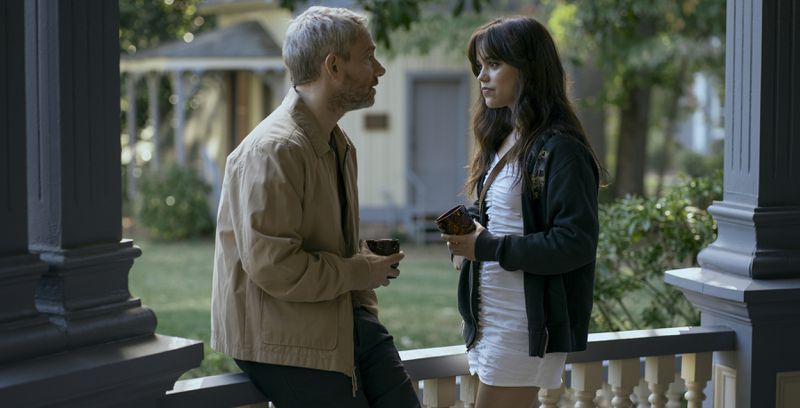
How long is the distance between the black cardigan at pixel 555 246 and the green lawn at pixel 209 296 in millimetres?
4878

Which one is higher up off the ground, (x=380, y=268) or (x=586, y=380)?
(x=380, y=268)

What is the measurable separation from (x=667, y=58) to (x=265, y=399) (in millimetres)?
13956

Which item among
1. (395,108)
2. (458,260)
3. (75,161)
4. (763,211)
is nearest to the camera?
(75,161)

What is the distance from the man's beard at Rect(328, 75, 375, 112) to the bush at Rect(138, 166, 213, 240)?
1585 cm

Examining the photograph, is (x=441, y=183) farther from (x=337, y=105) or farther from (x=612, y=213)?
(x=337, y=105)

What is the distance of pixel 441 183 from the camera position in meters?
19.1

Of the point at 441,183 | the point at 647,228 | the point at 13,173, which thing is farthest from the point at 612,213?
the point at 441,183

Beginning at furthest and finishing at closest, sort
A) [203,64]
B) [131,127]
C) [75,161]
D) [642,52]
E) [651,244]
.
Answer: [131,127], [203,64], [642,52], [651,244], [75,161]

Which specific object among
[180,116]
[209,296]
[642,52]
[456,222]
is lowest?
[209,296]

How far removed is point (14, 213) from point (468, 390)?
5.27 feet

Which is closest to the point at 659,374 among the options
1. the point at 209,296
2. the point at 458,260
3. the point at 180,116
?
the point at 458,260

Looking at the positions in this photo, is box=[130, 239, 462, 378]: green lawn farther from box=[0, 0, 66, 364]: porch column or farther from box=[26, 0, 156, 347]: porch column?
box=[0, 0, 66, 364]: porch column

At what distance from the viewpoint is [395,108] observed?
62.3ft

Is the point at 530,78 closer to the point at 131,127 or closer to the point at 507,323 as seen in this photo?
the point at 507,323
